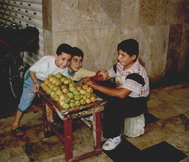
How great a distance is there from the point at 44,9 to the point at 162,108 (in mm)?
3626

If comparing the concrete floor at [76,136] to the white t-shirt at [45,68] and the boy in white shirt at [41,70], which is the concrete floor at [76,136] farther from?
the white t-shirt at [45,68]

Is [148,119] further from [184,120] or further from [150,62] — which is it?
[150,62]

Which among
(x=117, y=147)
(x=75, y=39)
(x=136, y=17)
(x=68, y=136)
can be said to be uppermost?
(x=136, y=17)

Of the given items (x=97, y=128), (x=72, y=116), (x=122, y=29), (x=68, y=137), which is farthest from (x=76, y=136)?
(x=122, y=29)

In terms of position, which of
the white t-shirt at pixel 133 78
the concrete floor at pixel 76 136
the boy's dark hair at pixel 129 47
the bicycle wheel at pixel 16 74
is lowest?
the concrete floor at pixel 76 136

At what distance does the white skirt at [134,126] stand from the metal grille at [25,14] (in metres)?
2.95

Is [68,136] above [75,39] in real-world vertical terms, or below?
below

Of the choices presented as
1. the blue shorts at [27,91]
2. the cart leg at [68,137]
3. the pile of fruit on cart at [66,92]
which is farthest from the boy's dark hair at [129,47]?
the blue shorts at [27,91]

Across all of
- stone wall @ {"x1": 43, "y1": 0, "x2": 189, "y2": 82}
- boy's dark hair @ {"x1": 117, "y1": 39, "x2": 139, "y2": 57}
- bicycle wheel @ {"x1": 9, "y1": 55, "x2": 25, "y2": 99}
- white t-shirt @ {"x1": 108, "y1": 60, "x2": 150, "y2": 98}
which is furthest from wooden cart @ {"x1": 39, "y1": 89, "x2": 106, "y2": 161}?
bicycle wheel @ {"x1": 9, "y1": 55, "x2": 25, "y2": 99}

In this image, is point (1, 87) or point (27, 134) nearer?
point (27, 134)

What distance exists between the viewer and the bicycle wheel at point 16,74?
5.89 meters

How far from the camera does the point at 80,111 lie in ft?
10.6

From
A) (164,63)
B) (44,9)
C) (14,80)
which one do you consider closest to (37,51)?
(14,80)

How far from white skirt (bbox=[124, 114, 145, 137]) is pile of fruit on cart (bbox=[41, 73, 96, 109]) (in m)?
1.15
